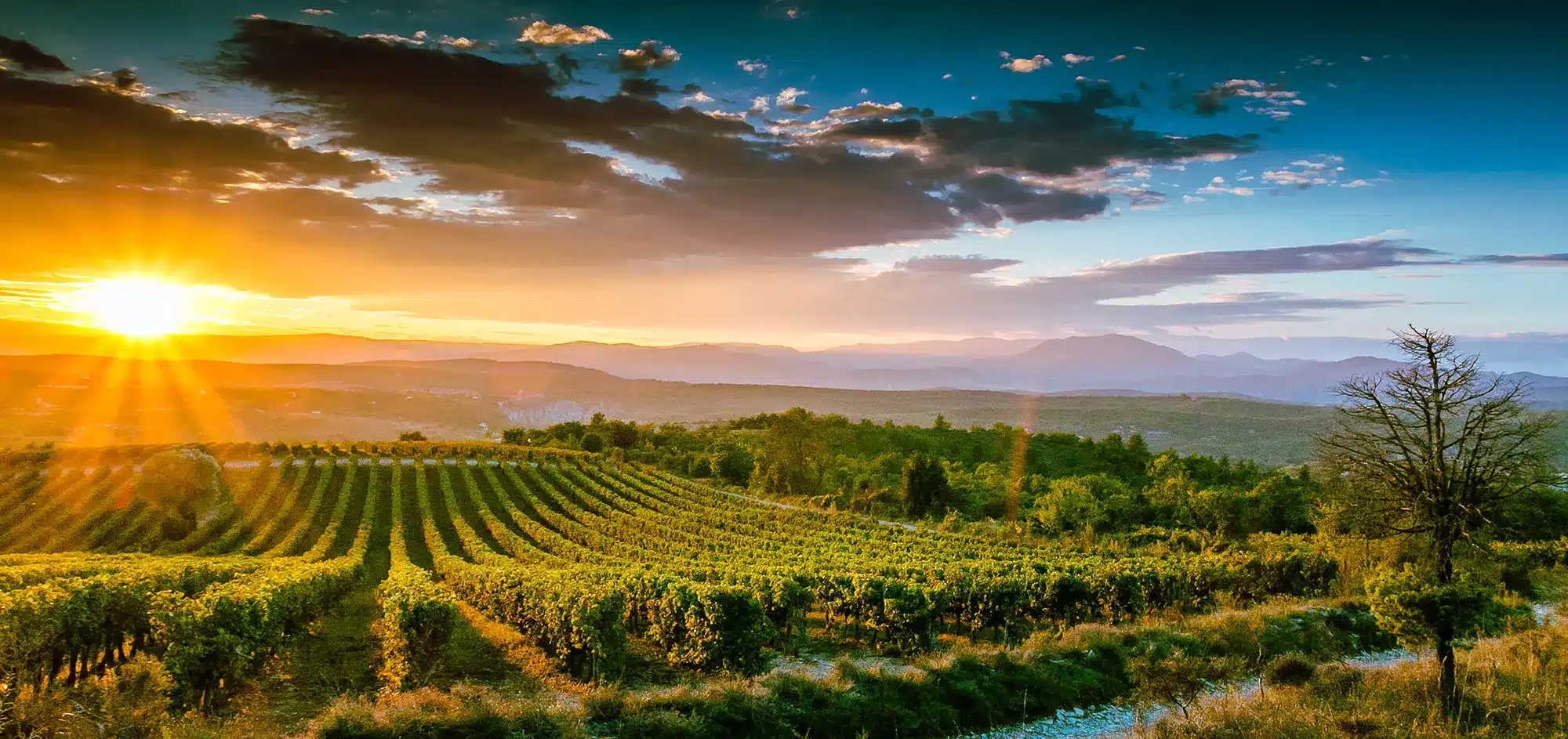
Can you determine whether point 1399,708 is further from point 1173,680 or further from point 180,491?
point 180,491

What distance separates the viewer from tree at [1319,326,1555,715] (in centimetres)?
1482

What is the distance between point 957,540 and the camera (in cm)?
4356

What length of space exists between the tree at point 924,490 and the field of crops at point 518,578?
10.4 m

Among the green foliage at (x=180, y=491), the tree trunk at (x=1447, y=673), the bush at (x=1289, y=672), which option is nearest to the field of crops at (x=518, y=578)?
the green foliage at (x=180, y=491)

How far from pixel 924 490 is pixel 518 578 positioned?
43.9 meters

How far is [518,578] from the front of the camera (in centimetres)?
2761

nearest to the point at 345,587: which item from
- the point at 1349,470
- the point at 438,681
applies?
the point at 438,681

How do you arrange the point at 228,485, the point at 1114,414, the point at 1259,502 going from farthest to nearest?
the point at 1114,414 → the point at 228,485 → the point at 1259,502

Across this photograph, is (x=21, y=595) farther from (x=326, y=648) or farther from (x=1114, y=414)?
(x=1114, y=414)

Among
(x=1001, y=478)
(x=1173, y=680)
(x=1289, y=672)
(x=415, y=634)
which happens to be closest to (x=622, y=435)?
(x=1001, y=478)

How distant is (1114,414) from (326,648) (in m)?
191

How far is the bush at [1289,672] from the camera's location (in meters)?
19.4

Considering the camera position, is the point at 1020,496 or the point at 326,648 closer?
the point at 326,648

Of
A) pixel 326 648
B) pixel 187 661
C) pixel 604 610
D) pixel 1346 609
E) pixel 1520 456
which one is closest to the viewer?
pixel 1520 456
